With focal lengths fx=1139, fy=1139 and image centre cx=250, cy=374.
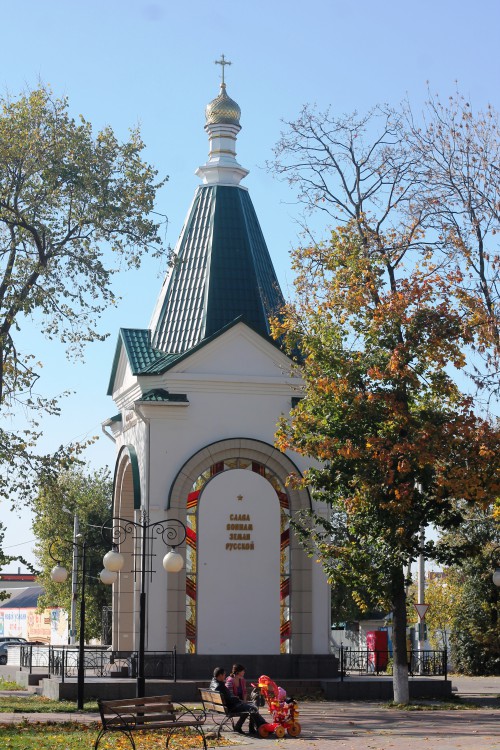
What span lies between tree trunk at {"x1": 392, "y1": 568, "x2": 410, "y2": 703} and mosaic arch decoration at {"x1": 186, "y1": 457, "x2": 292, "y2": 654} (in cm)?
403

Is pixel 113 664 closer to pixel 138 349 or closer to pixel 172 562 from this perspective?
pixel 138 349

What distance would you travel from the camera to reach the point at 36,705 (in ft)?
76.8

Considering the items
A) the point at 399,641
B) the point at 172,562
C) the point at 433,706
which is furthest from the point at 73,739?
the point at 433,706

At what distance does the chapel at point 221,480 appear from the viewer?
2727 cm

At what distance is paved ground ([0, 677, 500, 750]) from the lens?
653 inches

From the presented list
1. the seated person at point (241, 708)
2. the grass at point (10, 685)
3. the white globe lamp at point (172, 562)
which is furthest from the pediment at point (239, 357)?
the seated person at point (241, 708)

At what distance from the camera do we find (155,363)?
95.8 ft

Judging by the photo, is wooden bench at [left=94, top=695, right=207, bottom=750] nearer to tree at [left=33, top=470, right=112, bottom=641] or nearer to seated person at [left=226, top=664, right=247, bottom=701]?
seated person at [left=226, top=664, right=247, bottom=701]

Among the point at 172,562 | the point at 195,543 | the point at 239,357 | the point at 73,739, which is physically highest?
the point at 239,357

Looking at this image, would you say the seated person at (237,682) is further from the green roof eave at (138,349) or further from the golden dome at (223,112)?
the golden dome at (223,112)

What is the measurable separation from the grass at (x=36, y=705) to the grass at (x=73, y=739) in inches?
110

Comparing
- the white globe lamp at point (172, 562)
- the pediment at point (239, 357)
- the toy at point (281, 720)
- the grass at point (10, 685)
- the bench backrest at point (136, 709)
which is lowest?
the grass at point (10, 685)

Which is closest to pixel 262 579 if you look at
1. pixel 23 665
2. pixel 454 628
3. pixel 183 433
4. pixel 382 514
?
pixel 183 433

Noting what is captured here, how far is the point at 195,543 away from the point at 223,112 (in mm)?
12210
